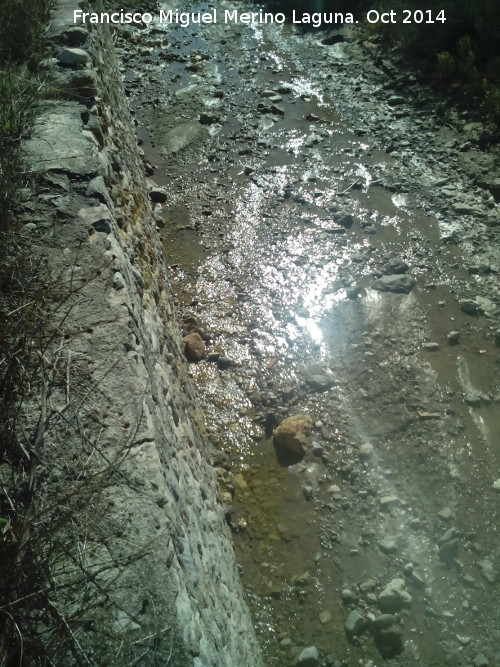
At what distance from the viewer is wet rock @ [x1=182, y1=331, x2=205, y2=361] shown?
3721 millimetres

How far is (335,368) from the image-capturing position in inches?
146

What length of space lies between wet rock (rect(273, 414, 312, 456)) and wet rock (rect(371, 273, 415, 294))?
137 cm

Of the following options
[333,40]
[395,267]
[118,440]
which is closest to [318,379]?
[395,267]

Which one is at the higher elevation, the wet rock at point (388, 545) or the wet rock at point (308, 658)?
the wet rock at point (388, 545)

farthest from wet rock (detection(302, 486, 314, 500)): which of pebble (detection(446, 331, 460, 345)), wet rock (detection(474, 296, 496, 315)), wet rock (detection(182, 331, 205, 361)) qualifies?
wet rock (detection(474, 296, 496, 315))

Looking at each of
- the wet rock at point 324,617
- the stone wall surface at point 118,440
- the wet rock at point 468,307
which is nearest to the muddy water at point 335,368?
the wet rock at point 324,617

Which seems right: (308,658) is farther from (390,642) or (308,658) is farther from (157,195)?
(157,195)

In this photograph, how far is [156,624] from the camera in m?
1.35

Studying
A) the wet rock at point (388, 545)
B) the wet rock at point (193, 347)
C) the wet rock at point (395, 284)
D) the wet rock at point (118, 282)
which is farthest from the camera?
the wet rock at point (395, 284)

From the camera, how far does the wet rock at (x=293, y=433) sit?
3256 millimetres

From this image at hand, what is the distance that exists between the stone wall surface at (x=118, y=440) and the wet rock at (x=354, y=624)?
0.49 meters

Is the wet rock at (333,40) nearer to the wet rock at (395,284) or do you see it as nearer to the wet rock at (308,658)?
the wet rock at (395,284)

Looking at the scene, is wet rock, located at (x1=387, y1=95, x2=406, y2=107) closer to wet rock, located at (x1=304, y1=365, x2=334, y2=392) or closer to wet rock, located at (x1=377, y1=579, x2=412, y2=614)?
wet rock, located at (x1=304, y1=365, x2=334, y2=392)

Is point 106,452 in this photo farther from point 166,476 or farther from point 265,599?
point 265,599
